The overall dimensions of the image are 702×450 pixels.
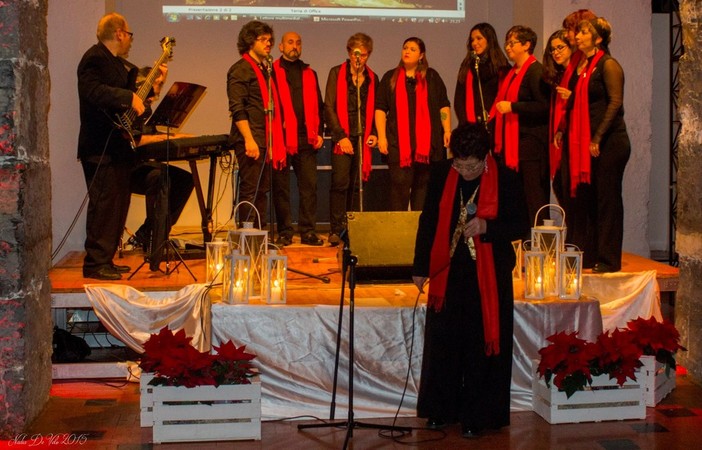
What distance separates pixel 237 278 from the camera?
5.28 metres

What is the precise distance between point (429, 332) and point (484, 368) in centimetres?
29

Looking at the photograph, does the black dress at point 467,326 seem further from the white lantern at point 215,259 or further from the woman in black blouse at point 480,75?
the woman in black blouse at point 480,75

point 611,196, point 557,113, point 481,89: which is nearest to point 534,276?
point 611,196

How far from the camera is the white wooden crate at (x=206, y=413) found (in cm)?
470

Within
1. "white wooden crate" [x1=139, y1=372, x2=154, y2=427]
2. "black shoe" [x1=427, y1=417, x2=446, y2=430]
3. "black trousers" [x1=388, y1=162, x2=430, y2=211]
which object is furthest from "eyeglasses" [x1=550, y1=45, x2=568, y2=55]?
"white wooden crate" [x1=139, y1=372, x2=154, y2=427]

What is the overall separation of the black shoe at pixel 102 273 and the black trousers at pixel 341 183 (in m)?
2.18

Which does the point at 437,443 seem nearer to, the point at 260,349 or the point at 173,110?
the point at 260,349

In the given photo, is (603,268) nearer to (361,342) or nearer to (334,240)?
(361,342)

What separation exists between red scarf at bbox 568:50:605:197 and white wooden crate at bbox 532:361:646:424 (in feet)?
5.88

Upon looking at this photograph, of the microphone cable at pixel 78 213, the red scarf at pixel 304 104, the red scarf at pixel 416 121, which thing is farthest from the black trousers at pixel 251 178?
the microphone cable at pixel 78 213

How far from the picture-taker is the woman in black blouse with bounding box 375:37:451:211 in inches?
301

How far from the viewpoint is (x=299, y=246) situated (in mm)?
7902

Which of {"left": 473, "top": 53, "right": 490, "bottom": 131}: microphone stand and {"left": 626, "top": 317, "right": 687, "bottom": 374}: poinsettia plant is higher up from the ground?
{"left": 473, "top": 53, "right": 490, "bottom": 131}: microphone stand

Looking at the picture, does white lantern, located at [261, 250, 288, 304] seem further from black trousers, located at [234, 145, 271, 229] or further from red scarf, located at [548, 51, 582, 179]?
red scarf, located at [548, 51, 582, 179]
